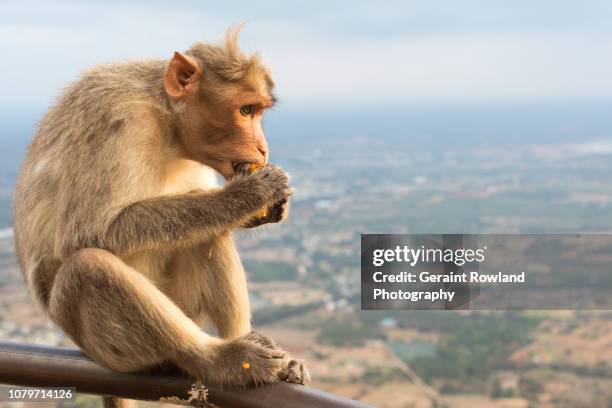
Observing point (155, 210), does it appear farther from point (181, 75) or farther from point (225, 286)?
point (181, 75)

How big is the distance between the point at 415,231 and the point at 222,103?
27.5 meters

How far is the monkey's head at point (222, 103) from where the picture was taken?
3525mm

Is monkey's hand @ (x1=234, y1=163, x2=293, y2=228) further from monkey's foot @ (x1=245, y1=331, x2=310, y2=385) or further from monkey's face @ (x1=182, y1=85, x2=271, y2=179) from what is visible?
monkey's foot @ (x1=245, y1=331, x2=310, y2=385)

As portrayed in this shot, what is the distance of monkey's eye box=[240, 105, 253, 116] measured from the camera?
11.7ft

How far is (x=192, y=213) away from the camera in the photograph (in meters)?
3.36

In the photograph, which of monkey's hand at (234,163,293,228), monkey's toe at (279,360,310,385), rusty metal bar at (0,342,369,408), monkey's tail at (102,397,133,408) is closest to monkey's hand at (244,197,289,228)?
A: monkey's hand at (234,163,293,228)

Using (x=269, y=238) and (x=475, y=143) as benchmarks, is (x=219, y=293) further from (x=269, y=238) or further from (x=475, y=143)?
(x=475, y=143)

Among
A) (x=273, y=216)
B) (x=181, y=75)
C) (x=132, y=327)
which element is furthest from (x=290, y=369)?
(x=181, y=75)

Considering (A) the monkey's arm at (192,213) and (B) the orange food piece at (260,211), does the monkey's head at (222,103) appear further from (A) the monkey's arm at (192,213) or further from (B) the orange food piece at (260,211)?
(A) the monkey's arm at (192,213)

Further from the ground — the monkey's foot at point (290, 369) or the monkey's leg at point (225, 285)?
the monkey's leg at point (225, 285)

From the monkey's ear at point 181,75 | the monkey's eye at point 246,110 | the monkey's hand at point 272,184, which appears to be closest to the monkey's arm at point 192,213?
the monkey's hand at point 272,184

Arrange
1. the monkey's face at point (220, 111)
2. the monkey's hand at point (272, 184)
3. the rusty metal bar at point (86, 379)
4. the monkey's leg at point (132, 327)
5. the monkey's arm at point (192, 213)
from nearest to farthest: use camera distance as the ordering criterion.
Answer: the rusty metal bar at point (86, 379), the monkey's leg at point (132, 327), the monkey's arm at point (192, 213), the monkey's hand at point (272, 184), the monkey's face at point (220, 111)

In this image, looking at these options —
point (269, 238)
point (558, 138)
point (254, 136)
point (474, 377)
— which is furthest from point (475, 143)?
point (254, 136)

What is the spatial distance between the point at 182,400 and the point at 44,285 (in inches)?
36.1
